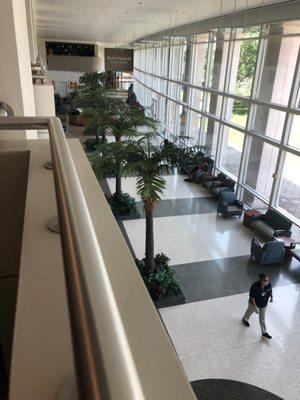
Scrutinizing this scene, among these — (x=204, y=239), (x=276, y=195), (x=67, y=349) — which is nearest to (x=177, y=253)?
(x=204, y=239)

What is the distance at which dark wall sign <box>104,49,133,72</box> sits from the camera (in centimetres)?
2630

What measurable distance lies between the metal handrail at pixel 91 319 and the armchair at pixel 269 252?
30.6 feet

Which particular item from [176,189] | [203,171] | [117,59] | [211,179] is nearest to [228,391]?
[176,189]

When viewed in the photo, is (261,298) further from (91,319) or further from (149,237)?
(91,319)

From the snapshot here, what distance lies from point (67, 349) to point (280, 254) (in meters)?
9.65

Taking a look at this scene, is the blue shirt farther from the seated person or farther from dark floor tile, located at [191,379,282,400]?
the seated person

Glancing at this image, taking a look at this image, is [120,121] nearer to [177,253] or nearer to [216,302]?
[177,253]

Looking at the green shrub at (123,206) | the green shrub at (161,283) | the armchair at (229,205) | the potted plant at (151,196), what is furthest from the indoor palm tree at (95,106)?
the green shrub at (161,283)

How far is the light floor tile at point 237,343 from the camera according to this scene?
606cm

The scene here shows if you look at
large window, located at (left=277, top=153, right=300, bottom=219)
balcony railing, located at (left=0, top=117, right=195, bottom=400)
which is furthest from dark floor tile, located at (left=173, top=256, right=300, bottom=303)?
balcony railing, located at (left=0, top=117, right=195, bottom=400)

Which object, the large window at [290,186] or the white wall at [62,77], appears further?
the white wall at [62,77]

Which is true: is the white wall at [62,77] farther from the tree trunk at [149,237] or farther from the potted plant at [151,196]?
the tree trunk at [149,237]

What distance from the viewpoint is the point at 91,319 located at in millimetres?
414

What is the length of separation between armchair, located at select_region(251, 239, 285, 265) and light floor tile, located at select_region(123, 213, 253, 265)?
0.66 metres
